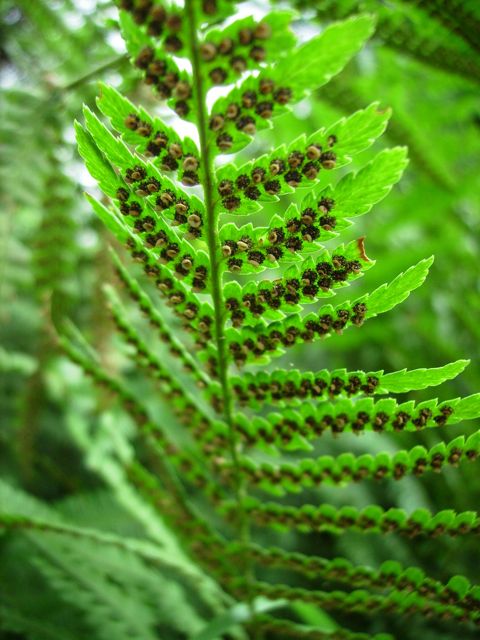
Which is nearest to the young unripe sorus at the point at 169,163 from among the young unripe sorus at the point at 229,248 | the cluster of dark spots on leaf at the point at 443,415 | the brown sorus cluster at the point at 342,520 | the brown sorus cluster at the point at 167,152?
the brown sorus cluster at the point at 167,152

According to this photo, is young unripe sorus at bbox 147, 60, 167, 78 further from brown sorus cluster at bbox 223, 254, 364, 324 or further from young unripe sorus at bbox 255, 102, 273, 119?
brown sorus cluster at bbox 223, 254, 364, 324

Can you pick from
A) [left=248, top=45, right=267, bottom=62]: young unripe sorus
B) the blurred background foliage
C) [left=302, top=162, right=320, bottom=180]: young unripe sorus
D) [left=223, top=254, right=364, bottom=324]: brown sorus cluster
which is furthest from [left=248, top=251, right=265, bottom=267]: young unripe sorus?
the blurred background foliage

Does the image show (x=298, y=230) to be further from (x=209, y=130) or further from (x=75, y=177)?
(x=75, y=177)

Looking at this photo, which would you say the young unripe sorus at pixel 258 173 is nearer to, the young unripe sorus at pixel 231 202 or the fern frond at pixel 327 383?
the young unripe sorus at pixel 231 202

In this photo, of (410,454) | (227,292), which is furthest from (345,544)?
(227,292)

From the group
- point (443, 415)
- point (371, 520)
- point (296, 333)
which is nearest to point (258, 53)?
point (296, 333)

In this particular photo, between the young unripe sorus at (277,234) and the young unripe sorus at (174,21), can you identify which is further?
the young unripe sorus at (277,234)

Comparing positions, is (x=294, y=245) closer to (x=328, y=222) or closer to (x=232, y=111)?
(x=328, y=222)
